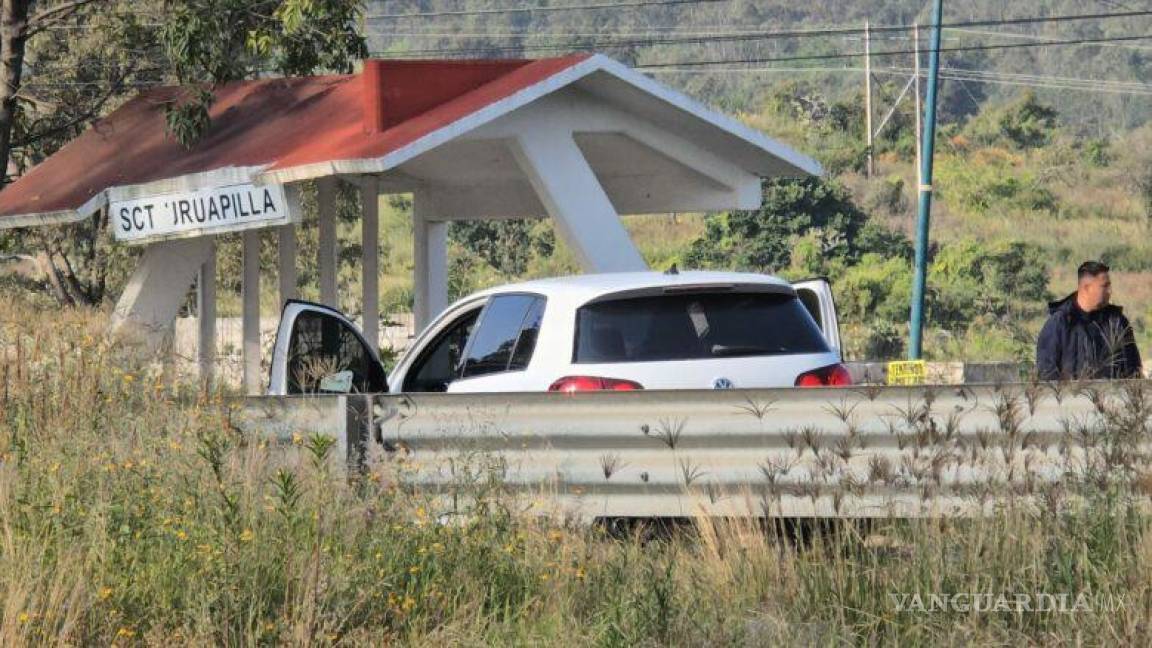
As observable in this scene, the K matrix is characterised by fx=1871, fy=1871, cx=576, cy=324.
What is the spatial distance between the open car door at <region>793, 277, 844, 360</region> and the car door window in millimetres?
2852

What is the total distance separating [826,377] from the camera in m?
10.1

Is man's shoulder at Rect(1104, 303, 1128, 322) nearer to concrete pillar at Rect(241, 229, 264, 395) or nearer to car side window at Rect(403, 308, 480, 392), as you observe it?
car side window at Rect(403, 308, 480, 392)

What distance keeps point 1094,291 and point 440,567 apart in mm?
5053

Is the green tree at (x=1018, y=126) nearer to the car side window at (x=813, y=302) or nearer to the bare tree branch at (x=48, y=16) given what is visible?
the bare tree branch at (x=48, y=16)

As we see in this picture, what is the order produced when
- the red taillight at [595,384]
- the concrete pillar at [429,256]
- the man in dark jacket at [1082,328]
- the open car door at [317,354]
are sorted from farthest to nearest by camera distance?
1. the concrete pillar at [429,256]
2. the open car door at [317,354]
3. the man in dark jacket at [1082,328]
4. the red taillight at [595,384]

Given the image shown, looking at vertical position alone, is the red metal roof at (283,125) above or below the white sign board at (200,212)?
above

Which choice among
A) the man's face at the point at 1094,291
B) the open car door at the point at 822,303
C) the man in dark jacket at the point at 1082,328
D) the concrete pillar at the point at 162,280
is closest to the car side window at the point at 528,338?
the open car door at the point at 822,303

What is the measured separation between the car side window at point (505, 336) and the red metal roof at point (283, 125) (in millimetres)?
5801

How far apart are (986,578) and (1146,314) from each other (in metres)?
45.0

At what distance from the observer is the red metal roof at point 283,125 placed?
1780 cm

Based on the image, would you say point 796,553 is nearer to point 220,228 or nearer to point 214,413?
point 214,413

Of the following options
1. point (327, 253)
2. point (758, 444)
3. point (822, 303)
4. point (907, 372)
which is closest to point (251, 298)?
point (327, 253)

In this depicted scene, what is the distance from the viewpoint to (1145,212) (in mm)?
67938

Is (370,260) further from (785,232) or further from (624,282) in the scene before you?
(785,232)
